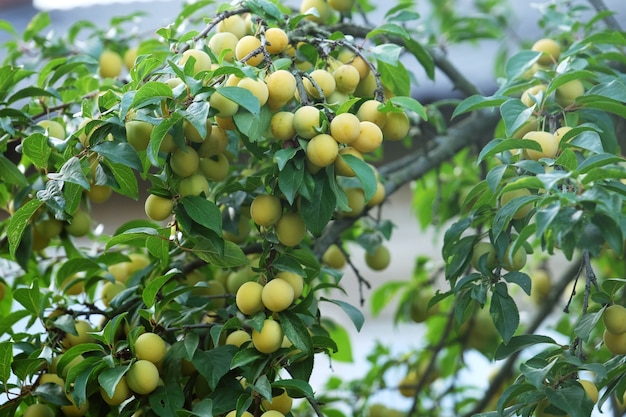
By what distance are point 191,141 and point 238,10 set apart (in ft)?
0.43

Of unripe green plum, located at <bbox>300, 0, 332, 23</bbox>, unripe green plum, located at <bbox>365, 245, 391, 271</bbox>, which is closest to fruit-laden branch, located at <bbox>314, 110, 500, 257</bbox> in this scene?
unripe green plum, located at <bbox>365, 245, 391, 271</bbox>

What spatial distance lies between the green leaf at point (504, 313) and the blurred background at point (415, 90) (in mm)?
522

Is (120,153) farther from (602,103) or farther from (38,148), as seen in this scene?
(602,103)

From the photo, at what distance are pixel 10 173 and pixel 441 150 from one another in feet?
1.71

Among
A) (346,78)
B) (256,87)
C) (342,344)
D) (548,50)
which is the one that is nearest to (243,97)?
(256,87)

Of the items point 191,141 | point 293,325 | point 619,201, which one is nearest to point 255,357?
point 293,325

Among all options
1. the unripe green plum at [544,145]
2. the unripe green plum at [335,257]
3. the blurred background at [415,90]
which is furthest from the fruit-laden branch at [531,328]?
the unripe green plum at [544,145]

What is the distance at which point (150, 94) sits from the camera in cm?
56

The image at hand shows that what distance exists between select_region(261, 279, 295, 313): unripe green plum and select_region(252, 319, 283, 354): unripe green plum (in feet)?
0.04

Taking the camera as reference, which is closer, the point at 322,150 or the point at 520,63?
the point at 322,150

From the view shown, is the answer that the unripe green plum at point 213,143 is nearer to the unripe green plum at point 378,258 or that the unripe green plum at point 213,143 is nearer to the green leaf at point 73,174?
the green leaf at point 73,174

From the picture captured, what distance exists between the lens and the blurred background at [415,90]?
5.62ft

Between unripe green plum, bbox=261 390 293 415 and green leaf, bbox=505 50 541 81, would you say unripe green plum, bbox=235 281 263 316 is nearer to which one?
unripe green plum, bbox=261 390 293 415

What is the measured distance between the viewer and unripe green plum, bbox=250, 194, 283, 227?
2.04 ft
